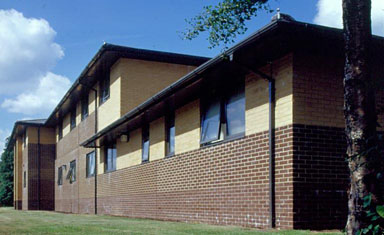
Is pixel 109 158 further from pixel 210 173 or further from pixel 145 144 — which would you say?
pixel 210 173

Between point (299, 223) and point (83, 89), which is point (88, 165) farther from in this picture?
point (299, 223)

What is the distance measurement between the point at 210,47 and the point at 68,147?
22197mm

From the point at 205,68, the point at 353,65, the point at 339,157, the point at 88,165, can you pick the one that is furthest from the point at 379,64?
the point at 88,165

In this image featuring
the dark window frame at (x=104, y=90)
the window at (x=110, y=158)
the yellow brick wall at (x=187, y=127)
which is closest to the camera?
the yellow brick wall at (x=187, y=127)

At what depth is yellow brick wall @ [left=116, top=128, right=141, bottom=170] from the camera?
16812mm

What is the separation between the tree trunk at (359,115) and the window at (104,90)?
15.8 metres

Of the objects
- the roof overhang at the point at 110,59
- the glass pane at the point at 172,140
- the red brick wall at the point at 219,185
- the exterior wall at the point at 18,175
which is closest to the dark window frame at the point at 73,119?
the roof overhang at the point at 110,59

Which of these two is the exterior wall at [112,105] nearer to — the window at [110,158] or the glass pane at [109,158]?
the window at [110,158]

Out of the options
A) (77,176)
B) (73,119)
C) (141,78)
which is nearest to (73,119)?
(73,119)

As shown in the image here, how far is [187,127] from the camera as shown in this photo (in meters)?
12.9

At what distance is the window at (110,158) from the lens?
63.9 feet

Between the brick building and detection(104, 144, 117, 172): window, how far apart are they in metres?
0.28

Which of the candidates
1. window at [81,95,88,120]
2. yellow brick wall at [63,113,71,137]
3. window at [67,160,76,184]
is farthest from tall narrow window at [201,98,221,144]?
yellow brick wall at [63,113,71,137]

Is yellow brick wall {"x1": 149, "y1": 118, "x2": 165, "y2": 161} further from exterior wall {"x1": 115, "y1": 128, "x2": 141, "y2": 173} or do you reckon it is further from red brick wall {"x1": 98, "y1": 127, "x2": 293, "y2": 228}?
exterior wall {"x1": 115, "y1": 128, "x2": 141, "y2": 173}
